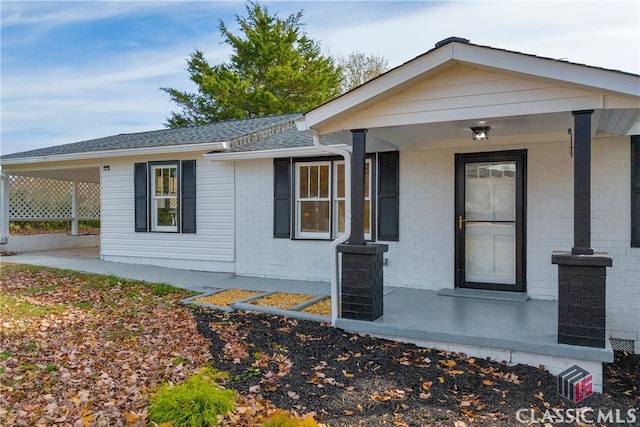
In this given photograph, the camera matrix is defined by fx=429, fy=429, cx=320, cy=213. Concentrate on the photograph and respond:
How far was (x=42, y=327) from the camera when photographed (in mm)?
5008

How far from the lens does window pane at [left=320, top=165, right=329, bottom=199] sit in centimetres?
755

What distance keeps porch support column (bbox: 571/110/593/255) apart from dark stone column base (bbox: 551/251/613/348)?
114 millimetres

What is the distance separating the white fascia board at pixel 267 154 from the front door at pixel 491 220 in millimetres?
Result: 2091

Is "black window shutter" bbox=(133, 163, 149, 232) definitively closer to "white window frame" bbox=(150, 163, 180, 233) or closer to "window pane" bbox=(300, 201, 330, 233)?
"white window frame" bbox=(150, 163, 180, 233)

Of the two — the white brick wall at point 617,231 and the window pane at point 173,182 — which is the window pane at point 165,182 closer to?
the window pane at point 173,182

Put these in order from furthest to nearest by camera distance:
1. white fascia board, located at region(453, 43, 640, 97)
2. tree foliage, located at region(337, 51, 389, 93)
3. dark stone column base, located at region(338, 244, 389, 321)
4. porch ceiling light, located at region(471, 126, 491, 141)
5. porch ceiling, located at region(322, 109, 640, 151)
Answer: tree foliage, located at region(337, 51, 389, 93) < porch ceiling light, located at region(471, 126, 491, 141) < dark stone column base, located at region(338, 244, 389, 321) < porch ceiling, located at region(322, 109, 640, 151) < white fascia board, located at region(453, 43, 640, 97)

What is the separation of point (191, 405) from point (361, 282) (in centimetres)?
235

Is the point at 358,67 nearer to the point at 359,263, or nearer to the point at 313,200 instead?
the point at 313,200

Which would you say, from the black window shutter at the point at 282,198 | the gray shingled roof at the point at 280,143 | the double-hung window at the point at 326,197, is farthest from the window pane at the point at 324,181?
the black window shutter at the point at 282,198

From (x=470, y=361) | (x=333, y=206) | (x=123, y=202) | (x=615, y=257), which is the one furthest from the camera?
(x=123, y=202)

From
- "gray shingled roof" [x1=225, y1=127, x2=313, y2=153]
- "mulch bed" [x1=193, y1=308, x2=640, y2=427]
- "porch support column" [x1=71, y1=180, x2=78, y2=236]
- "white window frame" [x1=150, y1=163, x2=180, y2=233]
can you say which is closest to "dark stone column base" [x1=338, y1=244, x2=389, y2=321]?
→ "mulch bed" [x1=193, y1=308, x2=640, y2=427]

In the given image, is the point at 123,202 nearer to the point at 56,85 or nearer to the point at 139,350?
the point at 56,85

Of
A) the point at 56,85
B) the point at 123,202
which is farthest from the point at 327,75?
the point at 123,202

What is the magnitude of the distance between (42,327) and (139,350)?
5.18 feet
